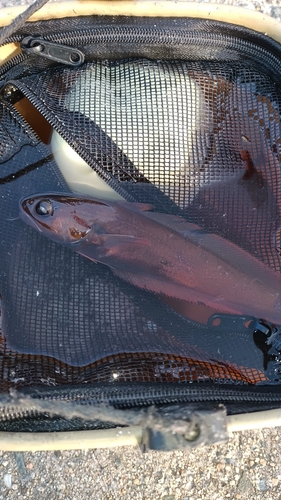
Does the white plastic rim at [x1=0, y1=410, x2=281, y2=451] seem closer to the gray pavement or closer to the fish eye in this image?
the gray pavement

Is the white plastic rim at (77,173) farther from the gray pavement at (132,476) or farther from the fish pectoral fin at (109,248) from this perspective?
the gray pavement at (132,476)

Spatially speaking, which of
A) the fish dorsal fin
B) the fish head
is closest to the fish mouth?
the fish head

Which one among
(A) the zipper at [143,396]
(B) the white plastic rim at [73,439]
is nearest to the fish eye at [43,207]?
(A) the zipper at [143,396]

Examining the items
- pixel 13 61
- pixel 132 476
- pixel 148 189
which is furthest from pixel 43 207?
pixel 132 476

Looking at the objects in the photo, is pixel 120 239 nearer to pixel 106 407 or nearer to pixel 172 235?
pixel 172 235

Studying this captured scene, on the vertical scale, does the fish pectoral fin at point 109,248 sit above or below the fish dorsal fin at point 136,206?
below

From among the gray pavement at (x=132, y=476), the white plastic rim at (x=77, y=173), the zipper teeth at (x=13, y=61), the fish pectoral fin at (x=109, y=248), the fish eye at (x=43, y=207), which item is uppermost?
the zipper teeth at (x=13, y=61)

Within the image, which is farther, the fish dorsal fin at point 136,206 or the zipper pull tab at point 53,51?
the fish dorsal fin at point 136,206

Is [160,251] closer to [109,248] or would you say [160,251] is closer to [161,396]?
[109,248]

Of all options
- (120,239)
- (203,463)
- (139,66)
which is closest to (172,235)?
(120,239)
